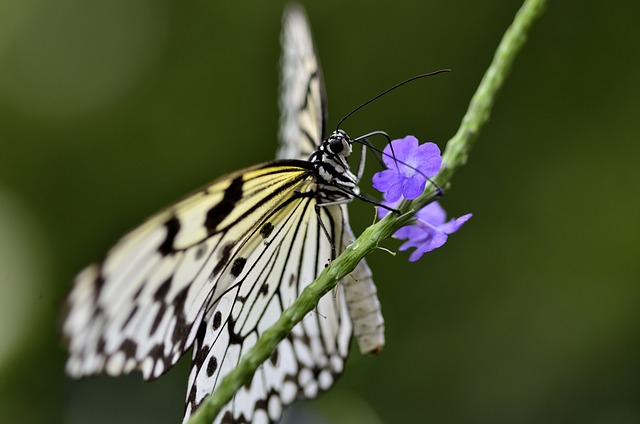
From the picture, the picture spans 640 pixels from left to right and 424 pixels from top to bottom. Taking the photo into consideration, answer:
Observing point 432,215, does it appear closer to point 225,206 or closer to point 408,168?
point 408,168

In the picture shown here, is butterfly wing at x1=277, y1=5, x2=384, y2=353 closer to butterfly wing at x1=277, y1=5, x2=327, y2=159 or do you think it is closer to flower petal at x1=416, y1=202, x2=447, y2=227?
butterfly wing at x1=277, y1=5, x2=327, y2=159

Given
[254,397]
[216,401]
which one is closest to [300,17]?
[254,397]

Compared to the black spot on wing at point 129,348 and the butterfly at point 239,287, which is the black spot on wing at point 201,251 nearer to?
the butterfly at point 239,287

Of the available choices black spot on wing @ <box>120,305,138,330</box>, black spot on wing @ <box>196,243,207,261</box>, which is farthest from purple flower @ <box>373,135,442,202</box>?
black spot on wing @ <box>120,305,138,330</box>

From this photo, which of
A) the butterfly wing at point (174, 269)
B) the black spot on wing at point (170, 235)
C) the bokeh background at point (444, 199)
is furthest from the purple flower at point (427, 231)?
the bokeh background at point (444, 199)

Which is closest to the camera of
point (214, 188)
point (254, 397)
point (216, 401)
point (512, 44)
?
point (216, 401)

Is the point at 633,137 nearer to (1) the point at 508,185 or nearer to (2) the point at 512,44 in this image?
(1) the point at 508,185

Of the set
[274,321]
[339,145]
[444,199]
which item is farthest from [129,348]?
[444,199]
